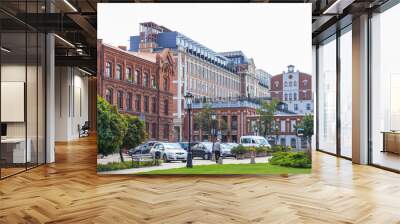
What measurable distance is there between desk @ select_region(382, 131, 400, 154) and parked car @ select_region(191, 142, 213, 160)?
11.5 ft

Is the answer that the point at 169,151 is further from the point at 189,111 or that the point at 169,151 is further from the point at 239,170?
the point at 239,170

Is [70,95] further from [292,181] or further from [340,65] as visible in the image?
[292,181]

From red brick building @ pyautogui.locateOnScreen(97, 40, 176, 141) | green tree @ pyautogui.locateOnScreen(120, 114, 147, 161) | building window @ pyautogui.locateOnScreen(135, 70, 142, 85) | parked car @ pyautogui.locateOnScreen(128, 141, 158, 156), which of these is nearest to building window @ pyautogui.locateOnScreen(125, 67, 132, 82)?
red brick building @ pyautogui.locateOnScreen(97, 40, 176, 141)

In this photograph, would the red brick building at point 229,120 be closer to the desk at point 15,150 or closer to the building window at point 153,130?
the building window at point 153,130

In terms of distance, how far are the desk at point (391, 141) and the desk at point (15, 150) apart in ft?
23.0

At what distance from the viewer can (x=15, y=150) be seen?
766 centimetres

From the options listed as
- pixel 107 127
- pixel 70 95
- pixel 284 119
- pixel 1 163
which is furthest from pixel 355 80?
pixel 70 95

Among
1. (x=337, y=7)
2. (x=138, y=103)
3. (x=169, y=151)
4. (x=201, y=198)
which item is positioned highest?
(x=337, y=7)

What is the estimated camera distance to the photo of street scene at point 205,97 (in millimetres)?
7492

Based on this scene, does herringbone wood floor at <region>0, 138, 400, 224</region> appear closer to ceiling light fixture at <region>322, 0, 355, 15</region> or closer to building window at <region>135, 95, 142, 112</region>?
building window at <region>135, 95, 142, 112</region>

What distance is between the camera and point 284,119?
7.57 meters

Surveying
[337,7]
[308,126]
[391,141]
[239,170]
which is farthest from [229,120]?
[391,141]

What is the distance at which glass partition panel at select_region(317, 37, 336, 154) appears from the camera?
11.5 m

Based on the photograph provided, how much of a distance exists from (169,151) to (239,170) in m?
1.30
